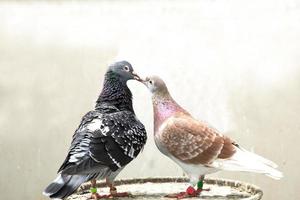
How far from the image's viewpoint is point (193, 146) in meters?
2.03

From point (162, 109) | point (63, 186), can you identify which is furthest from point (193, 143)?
point (63, 186)

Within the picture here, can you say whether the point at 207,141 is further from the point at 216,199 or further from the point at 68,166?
the point at 68,166

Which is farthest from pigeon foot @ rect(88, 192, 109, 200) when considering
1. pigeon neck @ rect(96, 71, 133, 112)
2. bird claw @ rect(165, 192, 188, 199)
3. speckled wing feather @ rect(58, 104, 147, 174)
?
pigeon neck @ rect(96, 71, 133, 112)

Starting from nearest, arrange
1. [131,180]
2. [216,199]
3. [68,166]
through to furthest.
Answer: [68,166]
[216,199]
[131,180]

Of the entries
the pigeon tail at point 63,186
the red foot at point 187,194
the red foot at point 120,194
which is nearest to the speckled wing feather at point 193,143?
the red foot at point 187,194

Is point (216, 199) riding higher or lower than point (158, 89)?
lower

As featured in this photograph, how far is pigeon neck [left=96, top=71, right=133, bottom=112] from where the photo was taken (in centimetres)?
221

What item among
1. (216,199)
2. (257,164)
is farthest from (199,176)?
(257,164)

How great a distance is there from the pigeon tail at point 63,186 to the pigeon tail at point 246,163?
483 mm

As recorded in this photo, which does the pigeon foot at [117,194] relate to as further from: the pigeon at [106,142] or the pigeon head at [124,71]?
the pigeon head at [124,71]

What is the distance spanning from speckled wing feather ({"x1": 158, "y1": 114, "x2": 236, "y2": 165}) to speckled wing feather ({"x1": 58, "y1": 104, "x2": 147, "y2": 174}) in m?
0.13

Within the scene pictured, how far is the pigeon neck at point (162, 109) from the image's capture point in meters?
2.09

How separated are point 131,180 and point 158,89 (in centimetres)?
50

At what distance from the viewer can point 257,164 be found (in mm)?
1944
